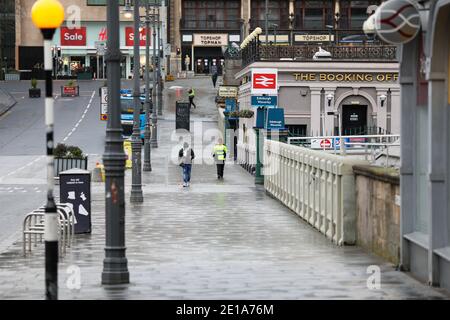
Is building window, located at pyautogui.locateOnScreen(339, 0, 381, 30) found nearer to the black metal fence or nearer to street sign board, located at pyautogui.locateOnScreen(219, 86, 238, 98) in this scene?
street sign board, located at pyautogui.locateOnScreen(219, 86, 238, 98)

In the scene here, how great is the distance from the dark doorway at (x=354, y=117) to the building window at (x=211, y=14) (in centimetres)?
6558

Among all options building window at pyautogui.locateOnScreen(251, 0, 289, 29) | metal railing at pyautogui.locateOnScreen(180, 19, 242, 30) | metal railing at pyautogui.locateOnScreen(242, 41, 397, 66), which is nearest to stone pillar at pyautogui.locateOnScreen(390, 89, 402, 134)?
metal railing at pyautogui.locateOnScreen(242, 41, 397, 66)

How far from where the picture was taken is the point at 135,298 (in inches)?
552

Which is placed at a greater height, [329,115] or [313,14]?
[313,14]

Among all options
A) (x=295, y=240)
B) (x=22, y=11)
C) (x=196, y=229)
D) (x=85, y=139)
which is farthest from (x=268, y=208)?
(x=22, y=11)

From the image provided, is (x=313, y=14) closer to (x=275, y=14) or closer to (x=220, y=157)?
(x=275, y=14)

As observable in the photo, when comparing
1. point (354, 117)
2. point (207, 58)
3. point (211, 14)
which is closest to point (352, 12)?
point (211, 14)

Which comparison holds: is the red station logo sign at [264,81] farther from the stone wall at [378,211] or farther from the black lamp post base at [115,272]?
the black lamp post base at [115,272]

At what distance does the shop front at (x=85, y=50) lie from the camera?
121438 millimetres

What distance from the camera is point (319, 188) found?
79.7ft

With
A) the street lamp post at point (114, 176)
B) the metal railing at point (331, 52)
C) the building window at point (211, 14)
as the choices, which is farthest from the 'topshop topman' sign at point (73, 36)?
the street lamp post at point (114, 176)

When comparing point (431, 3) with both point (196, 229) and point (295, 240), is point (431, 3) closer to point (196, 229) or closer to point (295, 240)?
point (295, 240)

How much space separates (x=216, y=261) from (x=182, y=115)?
50.1 m

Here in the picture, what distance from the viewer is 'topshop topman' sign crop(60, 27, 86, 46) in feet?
404
